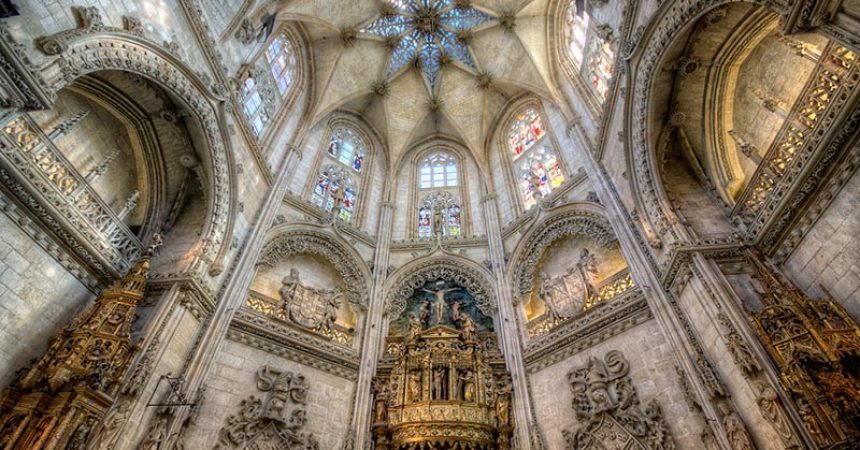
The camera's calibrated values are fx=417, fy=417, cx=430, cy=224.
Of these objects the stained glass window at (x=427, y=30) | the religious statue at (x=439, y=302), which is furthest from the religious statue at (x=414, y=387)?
the stained glass window at (x=427, y=30)

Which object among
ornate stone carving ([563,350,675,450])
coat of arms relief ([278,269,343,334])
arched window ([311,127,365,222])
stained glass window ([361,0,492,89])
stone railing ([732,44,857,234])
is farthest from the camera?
stained glass window ([361,0,492,89])

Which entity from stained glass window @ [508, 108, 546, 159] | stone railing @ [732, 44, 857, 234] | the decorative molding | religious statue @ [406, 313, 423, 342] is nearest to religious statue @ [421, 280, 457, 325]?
religious statue @ [406, 313, 423, 342]

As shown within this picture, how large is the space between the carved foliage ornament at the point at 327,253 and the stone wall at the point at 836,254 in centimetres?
1021

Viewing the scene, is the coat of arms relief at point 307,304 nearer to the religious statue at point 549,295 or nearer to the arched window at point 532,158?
the religious statue at point 549,295

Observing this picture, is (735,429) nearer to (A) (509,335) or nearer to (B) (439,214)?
(A) (509,335)

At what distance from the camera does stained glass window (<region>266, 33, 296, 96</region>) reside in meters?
14.3

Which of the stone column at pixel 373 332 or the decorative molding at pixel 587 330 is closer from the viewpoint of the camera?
the decorative molding at pixel 587 330

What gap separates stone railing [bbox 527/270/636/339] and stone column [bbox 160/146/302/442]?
7696 mm

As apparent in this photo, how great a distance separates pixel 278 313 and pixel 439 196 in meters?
7.99

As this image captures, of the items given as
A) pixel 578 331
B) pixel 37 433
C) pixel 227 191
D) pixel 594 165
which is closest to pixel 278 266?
pixel 227 191

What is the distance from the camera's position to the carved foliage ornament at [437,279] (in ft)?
42.1

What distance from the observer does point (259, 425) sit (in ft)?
30.8

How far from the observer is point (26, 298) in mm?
6980

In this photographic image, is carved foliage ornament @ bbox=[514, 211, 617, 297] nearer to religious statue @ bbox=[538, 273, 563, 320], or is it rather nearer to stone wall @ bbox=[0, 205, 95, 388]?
religious statue @ bbox=[538, 273, 563, 320]
